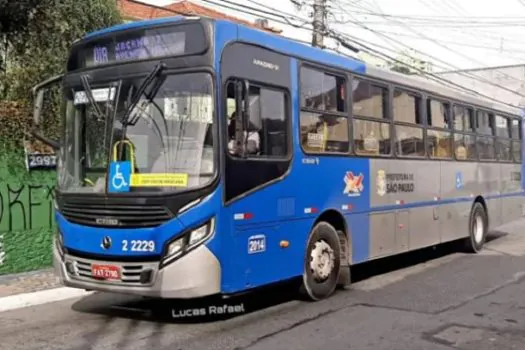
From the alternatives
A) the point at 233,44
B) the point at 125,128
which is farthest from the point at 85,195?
the point at 233,44

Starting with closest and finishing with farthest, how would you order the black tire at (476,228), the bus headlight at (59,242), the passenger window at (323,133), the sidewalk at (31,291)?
1. the bus headlight at (59,242)
2. the passenger window at (323,133)
3. the sidewalk at (31,291)
4. the black tire at (476,228)

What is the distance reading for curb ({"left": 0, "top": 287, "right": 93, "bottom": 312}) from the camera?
27.8 feet

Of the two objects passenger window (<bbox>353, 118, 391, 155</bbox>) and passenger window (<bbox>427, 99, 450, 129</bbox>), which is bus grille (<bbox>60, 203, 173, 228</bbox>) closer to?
passenger window (<bbox>353, 118, 391, 155</bbox>)

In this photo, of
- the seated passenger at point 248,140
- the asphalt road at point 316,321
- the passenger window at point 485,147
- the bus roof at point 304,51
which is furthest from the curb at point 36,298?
the passenger window at point 485,147

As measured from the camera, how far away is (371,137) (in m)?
9.45

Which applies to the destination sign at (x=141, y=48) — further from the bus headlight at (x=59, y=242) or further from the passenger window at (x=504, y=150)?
the passenger window at (x=504, y=150)

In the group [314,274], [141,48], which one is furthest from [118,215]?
[314,274]

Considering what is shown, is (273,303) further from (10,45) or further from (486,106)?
(486,106)

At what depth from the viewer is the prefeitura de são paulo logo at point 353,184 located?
8781 mm

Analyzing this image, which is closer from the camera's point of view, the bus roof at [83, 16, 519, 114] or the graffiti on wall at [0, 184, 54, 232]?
the bus roof at [83, 16, 519, 114]

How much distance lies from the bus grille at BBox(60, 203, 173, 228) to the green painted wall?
12.9 feet

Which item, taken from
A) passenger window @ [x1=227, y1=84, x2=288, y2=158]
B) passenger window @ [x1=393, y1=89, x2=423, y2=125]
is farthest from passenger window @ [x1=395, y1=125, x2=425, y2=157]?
passenger window @ [x1=227, y1=84, x2=288, y2=158]

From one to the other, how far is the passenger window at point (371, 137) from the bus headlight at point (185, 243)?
3284 millimetres

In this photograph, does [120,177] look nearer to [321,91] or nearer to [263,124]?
[263,124]
